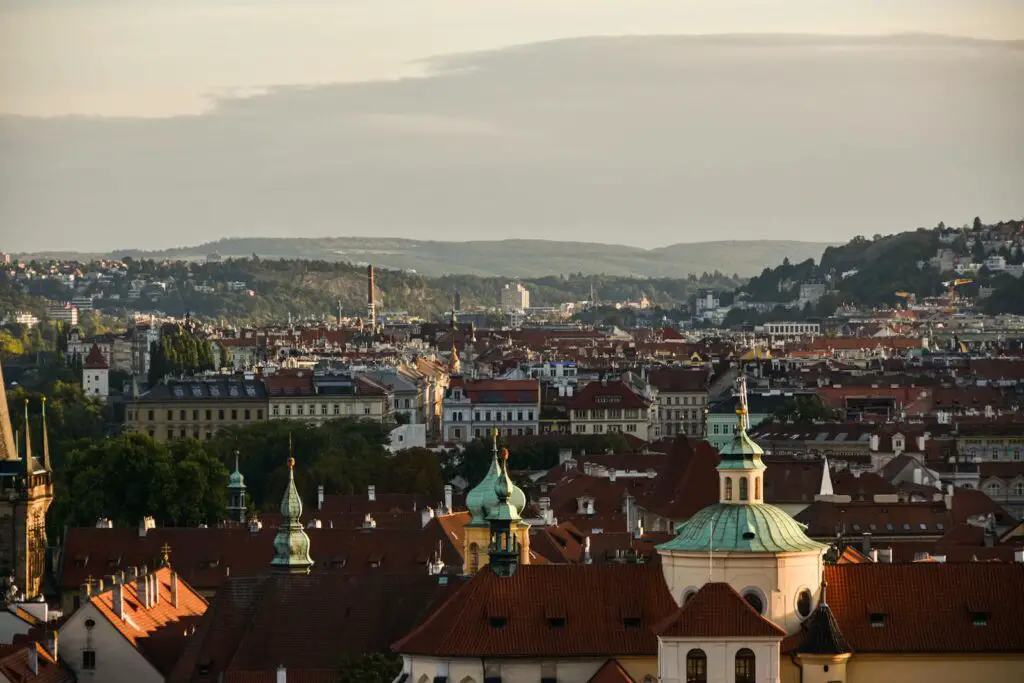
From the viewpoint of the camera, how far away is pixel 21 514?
90875 millimetres

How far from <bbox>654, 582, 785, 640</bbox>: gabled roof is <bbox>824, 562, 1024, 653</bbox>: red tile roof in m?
2.47

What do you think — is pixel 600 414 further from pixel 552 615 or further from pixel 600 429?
pixel 552 615

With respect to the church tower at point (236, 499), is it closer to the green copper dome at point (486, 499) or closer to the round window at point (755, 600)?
the green copper dome at point (486, 499)

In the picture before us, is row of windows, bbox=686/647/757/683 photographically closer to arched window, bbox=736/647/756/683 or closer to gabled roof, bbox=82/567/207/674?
arched window, bbox=736/647/756/683

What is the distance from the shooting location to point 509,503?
64.5 metres

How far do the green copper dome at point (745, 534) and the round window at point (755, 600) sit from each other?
671 mm

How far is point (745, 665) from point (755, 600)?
2670 millimetres

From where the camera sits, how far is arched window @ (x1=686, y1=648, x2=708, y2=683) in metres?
53.0

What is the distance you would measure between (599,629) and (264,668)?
885 centimetres

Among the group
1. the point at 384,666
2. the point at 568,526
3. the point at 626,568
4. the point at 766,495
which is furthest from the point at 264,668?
the point at 766,495

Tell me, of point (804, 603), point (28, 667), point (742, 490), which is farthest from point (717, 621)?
point (28, 667)

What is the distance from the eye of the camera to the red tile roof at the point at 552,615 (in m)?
55.8

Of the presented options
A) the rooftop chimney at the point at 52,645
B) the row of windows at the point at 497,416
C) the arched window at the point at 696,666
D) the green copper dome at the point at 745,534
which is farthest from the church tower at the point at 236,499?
the row of windows at the point at 497,416

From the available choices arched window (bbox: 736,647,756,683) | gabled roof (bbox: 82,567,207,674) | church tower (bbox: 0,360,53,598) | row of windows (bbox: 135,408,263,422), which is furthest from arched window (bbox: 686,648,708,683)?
row of windows (bbox: 135,408,263,422)
